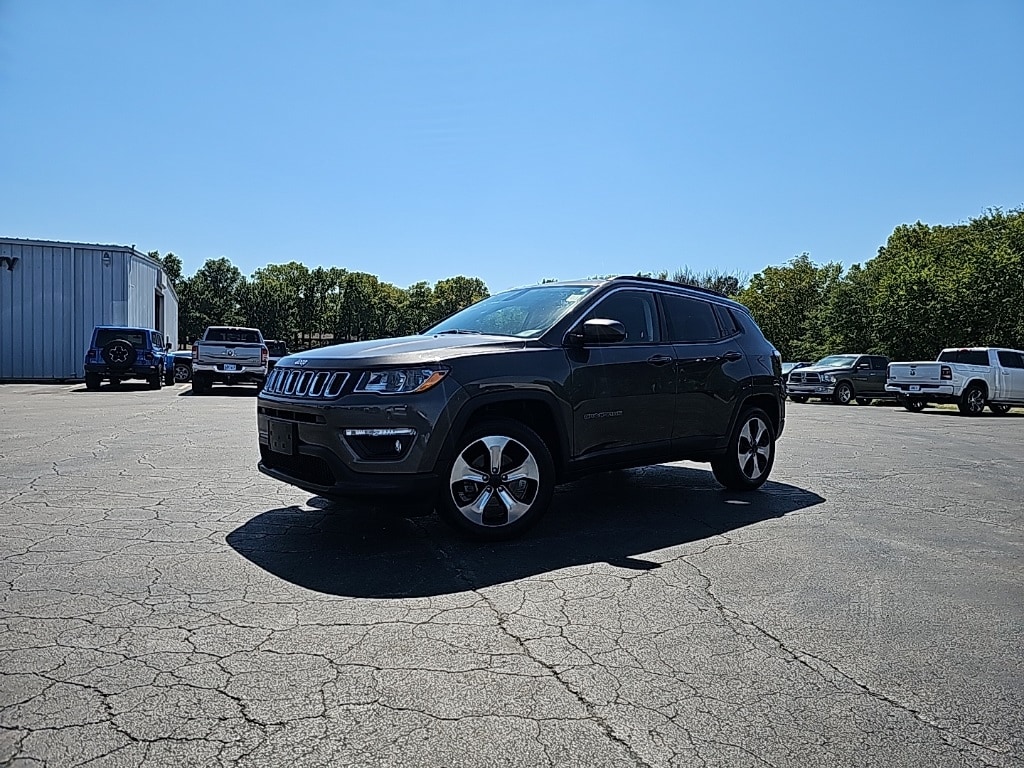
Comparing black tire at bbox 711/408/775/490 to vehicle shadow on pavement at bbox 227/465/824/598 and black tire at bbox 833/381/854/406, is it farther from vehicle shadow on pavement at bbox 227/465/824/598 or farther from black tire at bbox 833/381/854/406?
black tire at bbox 833/381/854/406

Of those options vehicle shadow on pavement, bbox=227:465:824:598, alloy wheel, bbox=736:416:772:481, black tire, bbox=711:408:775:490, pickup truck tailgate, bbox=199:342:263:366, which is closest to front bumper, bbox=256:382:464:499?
vehicle shadow on pavement, bbox=227:465:824:598

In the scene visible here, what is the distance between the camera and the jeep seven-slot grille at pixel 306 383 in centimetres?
531

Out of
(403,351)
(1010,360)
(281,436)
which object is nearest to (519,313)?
(403,351)

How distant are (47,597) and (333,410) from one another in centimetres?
181

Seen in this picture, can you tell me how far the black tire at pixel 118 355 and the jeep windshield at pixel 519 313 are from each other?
1872 cm

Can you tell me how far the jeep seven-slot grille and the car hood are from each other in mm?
54

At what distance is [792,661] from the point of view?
3611 mm

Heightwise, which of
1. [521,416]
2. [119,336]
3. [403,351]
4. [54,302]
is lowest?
[521,416]

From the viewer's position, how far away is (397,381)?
17.3 ft

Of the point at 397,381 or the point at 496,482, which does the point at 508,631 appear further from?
the point at 397,381

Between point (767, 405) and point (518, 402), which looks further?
point (767, 405)

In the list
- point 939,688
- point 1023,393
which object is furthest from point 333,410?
point 1023,393

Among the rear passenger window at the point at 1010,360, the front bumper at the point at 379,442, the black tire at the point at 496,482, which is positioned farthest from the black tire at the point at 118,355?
the rear passenger window at the point at 1010,360

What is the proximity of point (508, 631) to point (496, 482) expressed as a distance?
1.76m
